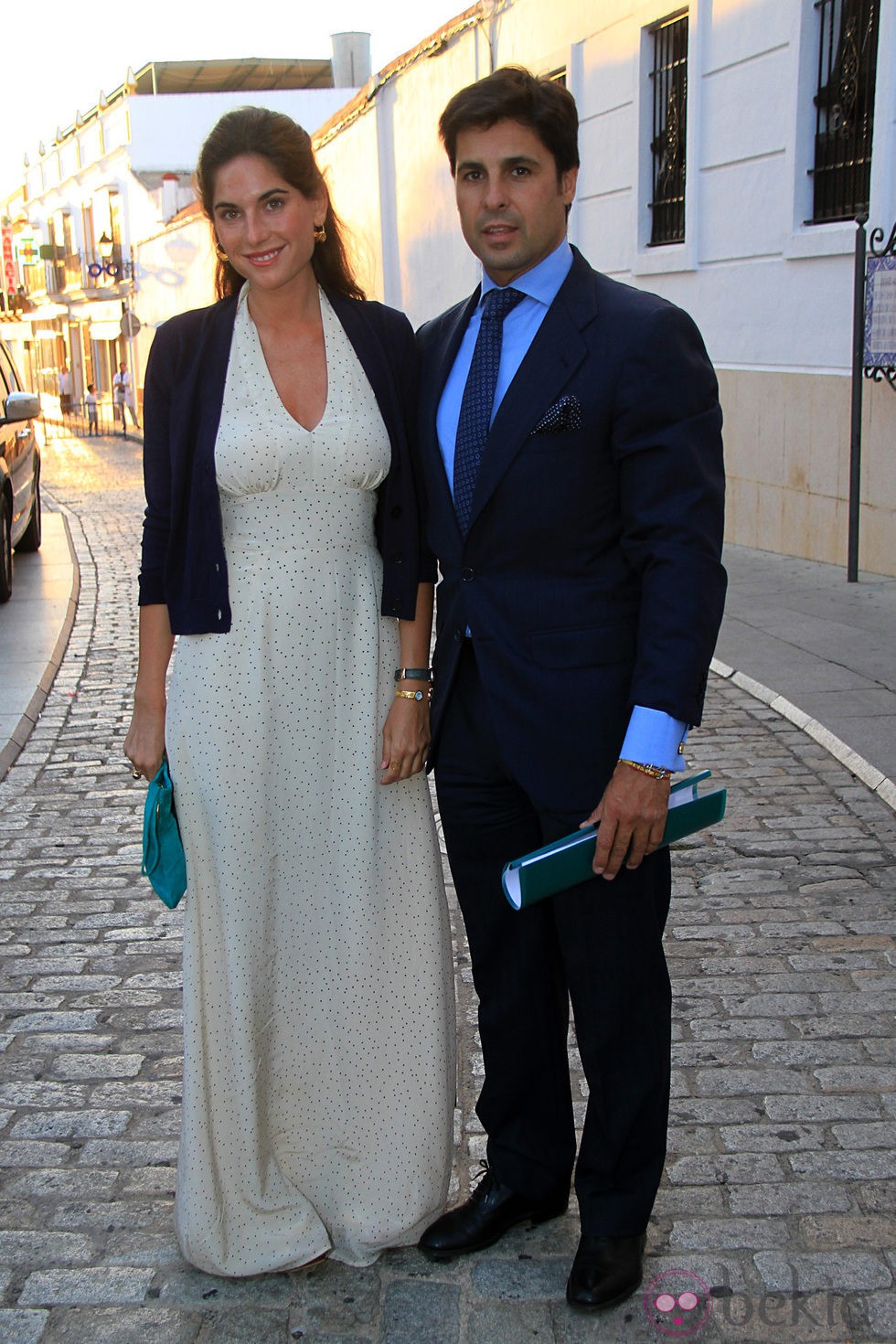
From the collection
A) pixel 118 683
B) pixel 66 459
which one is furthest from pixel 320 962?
pixel 66 459

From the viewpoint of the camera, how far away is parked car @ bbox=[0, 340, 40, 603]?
1052cm

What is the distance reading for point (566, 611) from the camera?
2428 mm

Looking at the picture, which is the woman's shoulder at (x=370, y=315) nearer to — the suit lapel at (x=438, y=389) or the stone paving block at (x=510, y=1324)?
the suit lapel at (x=438, y=389)

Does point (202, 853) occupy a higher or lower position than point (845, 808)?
higher

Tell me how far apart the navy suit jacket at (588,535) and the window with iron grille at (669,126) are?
993 centimetres

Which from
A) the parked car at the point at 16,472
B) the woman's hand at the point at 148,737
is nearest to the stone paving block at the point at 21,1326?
the woman's hand at the point at 148,737

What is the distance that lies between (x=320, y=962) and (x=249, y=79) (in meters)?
46.0

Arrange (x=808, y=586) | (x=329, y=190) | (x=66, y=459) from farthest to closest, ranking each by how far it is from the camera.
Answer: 1. (x=66, y=459)
2. (x=808, y=586)
3. (x=329, y=190)

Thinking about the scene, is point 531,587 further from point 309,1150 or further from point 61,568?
point 61,568

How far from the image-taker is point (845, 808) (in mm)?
5250

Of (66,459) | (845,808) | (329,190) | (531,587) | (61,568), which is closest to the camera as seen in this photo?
(531,587)

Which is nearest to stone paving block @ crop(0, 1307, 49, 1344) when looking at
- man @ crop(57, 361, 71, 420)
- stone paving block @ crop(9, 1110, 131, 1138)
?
stone paving block @ crop(9, 1110, 131, 1138)

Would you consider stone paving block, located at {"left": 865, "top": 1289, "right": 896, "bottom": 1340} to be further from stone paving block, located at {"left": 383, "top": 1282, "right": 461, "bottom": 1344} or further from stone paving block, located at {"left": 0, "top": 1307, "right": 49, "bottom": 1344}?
stone paving block, located at {"left": 0, "top": 1307, "right": 49, "bottom": 1344}

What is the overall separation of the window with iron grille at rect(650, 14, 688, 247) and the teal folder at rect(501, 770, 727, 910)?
401 inches
